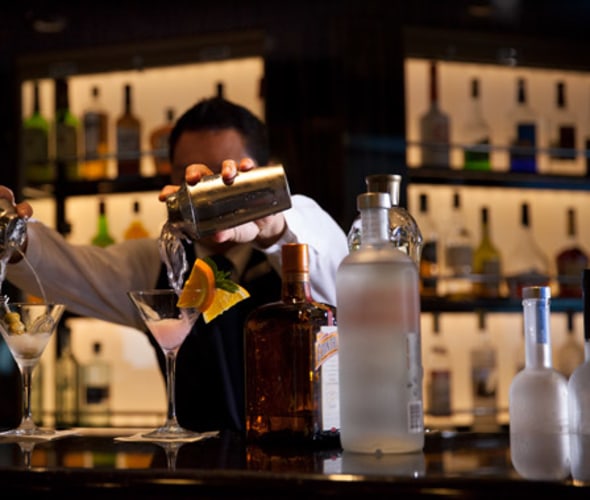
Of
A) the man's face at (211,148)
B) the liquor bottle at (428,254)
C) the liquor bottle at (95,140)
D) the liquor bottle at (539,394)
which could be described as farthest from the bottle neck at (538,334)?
the liquor bottle at (95,140)

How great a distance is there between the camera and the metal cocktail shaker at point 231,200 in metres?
1.24

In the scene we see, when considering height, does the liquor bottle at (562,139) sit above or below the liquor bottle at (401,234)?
above

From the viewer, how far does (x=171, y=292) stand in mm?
1274

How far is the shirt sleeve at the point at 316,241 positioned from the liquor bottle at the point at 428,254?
1159mm

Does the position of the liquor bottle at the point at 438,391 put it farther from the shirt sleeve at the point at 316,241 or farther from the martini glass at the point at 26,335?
the martini glass at the point at 26,335

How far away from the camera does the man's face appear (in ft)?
6.95

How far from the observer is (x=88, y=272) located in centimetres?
219

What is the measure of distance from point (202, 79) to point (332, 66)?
0.56 meters

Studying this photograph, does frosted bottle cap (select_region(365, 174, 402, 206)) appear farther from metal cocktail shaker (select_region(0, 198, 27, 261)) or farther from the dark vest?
the dark vest

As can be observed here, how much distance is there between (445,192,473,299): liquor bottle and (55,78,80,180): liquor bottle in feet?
4.05

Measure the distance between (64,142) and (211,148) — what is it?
117 centimetres

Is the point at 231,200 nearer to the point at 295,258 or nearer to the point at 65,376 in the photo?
the point at 295,258

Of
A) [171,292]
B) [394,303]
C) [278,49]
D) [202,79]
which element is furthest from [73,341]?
[394,303]

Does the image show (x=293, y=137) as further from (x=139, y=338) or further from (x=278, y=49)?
(x=139, y=338)
